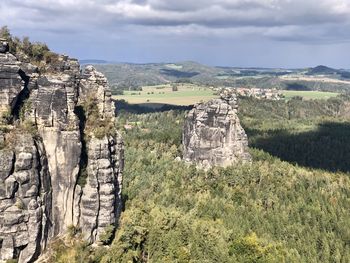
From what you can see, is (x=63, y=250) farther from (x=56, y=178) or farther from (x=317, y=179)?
(x=317, y=179)

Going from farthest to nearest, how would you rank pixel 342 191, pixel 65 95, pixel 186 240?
pixel 342 191, pixel 186 240, pixel 65 95

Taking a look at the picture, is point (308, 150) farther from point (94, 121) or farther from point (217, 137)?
point (94, 121)

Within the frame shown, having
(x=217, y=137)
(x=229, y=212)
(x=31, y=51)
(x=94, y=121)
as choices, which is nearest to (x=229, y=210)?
(x=229, y=212)

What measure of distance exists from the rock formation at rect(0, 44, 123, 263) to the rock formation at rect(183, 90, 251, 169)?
74.4 metres

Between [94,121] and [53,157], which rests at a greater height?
[94,121]

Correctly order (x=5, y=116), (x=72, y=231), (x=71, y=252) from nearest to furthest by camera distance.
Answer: (x=5, y=116) < (x=71, y=252) < (x=72, y=231)

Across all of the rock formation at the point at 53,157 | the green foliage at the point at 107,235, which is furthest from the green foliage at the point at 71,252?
the green foliage at the point at 107,235

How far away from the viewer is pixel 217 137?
466ft

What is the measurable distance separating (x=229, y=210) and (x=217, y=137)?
125ft

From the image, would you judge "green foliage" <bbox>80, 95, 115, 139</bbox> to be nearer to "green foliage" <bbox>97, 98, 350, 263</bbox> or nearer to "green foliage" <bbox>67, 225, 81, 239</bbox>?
"green foliage" <bbox>67, 225, 81, 239</bbox>

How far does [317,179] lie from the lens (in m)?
136

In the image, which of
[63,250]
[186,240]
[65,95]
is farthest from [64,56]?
[186,240]

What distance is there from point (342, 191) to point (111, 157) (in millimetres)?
85797

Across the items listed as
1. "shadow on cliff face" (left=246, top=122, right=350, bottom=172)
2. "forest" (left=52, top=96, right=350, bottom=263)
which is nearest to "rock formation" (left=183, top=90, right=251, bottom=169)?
"forest" (left=52, top=96, right=350, bottom=263)
